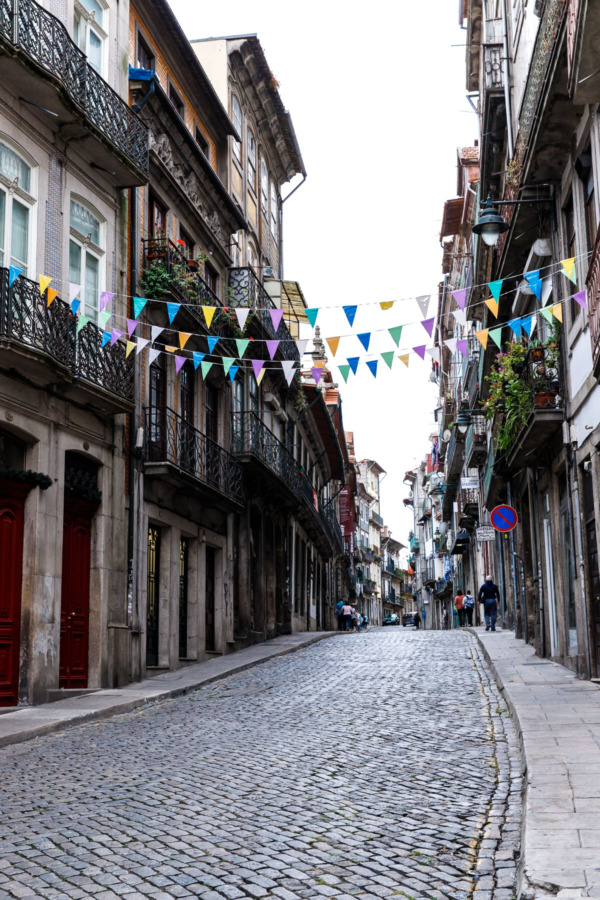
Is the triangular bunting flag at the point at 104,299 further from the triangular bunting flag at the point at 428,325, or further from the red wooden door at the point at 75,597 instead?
the triangular bunting flag at the point at 428,325

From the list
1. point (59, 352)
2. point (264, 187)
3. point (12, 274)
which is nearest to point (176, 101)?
point (59, 352)

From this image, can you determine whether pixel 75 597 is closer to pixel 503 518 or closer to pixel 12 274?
pixel 12 274

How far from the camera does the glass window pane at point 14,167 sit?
13.7 meters

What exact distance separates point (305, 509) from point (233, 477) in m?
12.1

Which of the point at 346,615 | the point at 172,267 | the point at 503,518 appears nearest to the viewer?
the point at 172,267

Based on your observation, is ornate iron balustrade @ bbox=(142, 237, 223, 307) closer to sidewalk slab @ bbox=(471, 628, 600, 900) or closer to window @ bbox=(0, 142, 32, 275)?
window @ bbox=(0, 142, 32, 275)

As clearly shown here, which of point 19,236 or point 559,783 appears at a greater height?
point 19,236

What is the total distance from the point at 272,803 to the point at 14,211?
9659 millimetres

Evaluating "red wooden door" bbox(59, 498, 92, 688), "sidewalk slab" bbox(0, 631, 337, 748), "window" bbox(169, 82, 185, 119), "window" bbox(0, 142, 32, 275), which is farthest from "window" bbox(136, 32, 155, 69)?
"sidewalk slab" bbox(0, 631, 337, 748)

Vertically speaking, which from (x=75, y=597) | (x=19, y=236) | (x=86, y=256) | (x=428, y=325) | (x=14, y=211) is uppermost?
(x=86, y=256)

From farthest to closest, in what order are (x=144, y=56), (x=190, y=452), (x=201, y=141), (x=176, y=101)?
(x=201, y=141), (x=176, y=101), (x=144, y=56), (x=190, y=452)

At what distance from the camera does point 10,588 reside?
1334cm

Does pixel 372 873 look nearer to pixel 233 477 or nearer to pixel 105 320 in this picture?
pixel 105 320

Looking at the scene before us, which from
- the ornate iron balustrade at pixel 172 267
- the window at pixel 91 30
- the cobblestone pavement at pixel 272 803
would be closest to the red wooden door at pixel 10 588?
the cobblestone pavement at pixel 272 803
